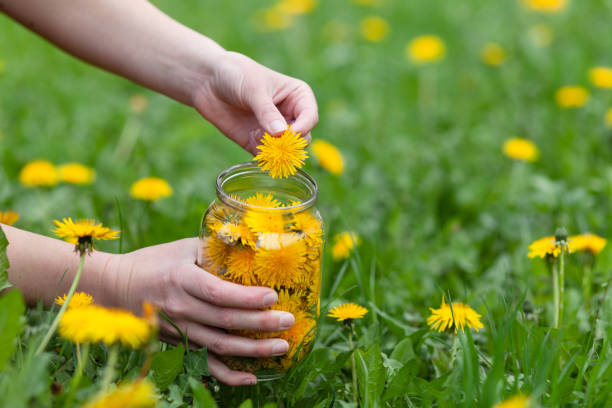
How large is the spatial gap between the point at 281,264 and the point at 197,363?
0.86 ft

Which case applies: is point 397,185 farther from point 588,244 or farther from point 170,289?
point 170,289

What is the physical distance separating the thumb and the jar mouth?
3.5 inches

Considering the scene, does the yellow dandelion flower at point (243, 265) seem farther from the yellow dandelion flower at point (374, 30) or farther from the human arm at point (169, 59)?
the yellow dandelion flower at point (374, 30)

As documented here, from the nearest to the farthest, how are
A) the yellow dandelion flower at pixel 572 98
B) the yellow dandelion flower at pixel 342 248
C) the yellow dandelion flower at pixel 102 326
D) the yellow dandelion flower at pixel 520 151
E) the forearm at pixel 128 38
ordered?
the yellow dandelion flower at pixel 102 326, the forearm at pixel 128 38, the yellow dandelion flower at pixel 342 248, the yellow dandelion flower at pixel 520 151, the yellow dandelion flower at pixel 572 98

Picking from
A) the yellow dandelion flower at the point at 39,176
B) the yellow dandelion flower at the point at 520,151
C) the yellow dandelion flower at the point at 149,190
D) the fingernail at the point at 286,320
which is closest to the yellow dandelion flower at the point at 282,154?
the fingernail at the point at 286,320

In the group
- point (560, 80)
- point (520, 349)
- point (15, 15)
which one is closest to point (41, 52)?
point (15, 15)

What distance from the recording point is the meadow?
1.22 m

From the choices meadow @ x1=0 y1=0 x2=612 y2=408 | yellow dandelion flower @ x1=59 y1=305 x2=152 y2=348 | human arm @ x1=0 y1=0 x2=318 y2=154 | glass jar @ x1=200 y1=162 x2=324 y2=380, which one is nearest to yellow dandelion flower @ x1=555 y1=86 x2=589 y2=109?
meadow @ x1=0 y1=0 x2=612 y2=408

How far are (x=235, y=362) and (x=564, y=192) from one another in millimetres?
1460

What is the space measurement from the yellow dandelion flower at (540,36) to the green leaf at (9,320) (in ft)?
9.91

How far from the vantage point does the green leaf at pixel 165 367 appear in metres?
1.17

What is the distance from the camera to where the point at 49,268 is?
1295 millimetres

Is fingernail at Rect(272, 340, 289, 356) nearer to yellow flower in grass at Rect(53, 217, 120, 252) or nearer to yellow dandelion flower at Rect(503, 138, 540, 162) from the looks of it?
yellow flower in grass at Rect(53, 217, 120, 252)

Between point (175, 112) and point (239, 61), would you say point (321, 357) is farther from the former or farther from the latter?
point (175, 112)
